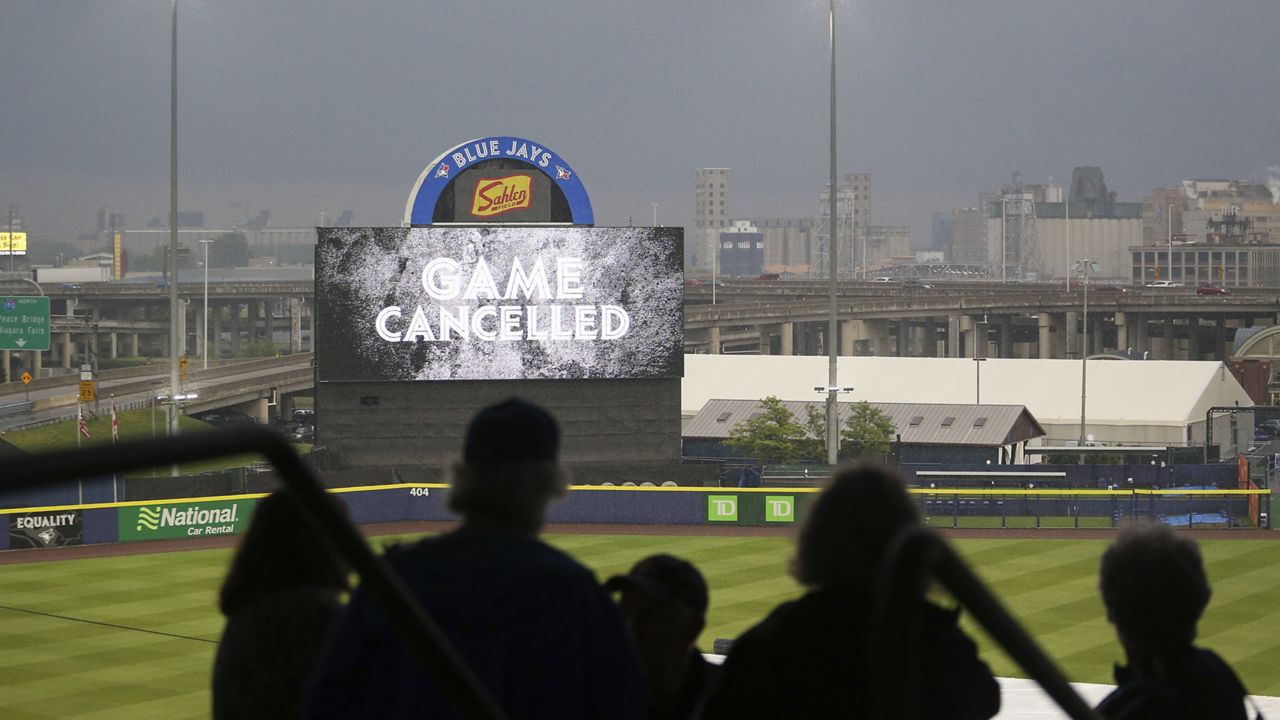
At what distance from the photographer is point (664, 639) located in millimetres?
3453

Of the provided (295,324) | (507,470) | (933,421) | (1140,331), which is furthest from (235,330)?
(507,470)

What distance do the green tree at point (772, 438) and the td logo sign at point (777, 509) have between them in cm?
1493

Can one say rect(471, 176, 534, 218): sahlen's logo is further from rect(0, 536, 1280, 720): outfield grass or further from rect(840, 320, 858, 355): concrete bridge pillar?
rect(840, 320, 858, 355): concrete bridge pillar

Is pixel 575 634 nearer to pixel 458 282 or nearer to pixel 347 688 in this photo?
pixel 347 688

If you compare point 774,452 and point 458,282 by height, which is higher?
point 458,282

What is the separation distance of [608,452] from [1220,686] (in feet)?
132

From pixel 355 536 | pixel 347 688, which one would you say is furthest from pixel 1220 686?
pixel 355 536

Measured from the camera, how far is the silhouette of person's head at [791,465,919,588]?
2.92 m

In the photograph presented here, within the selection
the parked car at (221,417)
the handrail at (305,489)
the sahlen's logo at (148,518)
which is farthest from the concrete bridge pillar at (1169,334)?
the handrail at (305,489)

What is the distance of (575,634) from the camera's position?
109 inches

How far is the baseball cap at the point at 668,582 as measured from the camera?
343 cm

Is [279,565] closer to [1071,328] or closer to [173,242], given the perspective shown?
[173,242]

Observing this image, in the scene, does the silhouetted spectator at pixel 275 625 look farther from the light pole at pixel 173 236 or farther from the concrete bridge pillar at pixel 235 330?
the concrete bridge pillar at pixel 235 330

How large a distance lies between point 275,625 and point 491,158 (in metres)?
40.8
